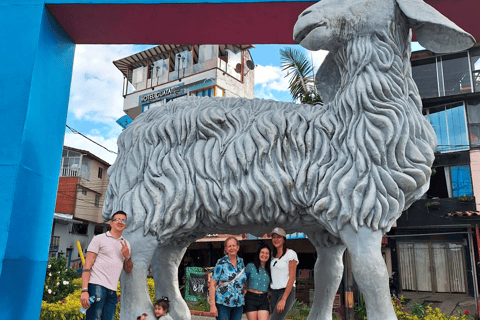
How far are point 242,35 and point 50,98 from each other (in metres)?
1.94

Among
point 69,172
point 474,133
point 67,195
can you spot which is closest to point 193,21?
point 474,133

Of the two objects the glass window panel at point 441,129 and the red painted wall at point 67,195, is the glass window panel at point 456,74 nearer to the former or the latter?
the glass window panel at point 441,129

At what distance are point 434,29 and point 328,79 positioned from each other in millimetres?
887

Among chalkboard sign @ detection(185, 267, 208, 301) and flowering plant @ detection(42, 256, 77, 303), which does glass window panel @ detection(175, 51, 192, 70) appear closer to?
chalkboard sign @ detection(185, 267, 208, 301)

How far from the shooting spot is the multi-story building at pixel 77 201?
68.4ft

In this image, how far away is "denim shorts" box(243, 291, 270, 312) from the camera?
329cm

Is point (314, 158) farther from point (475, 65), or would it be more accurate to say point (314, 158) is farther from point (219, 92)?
point (475, 65)

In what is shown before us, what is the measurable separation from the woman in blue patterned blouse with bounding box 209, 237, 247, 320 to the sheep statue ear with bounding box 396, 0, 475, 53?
2087mm

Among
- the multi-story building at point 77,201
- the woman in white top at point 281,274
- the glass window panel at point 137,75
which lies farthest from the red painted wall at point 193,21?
the multi-story building at point 77,201

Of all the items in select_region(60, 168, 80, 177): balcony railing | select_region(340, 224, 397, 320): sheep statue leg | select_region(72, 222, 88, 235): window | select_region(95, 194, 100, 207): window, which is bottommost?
select_region(340, 224, 397, 320): sheep statue leg

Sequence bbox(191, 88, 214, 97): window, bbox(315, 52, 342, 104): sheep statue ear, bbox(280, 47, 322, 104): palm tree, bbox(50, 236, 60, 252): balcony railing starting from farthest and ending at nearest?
bbox(50, 236, 60, 252): balcony railing, bbox(191, 88, 214, 97): window, bbox(280, 47, 322, 104): palm tree, bbox(315, 52, 342, 104): sheep statue ear

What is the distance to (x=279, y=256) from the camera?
3.47m

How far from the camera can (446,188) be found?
1380cm

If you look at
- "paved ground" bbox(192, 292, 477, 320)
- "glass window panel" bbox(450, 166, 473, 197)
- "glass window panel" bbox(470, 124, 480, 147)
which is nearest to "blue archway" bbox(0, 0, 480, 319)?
"paved ground" bbox(192, 292, 477, 320)
